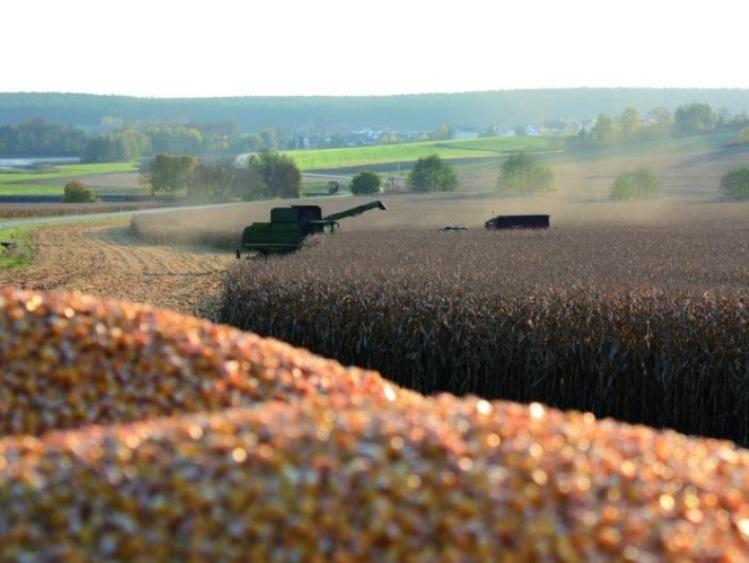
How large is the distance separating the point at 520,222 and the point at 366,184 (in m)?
50.5

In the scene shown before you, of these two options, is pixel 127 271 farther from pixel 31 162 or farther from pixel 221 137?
pixel 221 137

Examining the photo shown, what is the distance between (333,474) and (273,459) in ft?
0.68

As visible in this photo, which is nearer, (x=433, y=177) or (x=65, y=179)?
(x=433, y=177)

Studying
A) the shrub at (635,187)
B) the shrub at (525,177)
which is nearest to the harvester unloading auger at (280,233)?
the shrub at (635,187)

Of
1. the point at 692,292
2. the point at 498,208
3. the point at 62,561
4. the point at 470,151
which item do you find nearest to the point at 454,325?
the point at 692,292

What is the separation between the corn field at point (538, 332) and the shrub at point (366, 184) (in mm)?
70308

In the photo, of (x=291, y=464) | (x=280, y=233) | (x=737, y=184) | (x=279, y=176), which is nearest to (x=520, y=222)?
(x=280, y=233)

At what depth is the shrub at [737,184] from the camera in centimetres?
6819

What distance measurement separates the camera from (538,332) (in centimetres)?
1220

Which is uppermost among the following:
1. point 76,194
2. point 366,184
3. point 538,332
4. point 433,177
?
point 538,332

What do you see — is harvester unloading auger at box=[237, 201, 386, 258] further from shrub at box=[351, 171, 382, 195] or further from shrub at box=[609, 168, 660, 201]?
shrub at box=[351, 171, 382, 195]

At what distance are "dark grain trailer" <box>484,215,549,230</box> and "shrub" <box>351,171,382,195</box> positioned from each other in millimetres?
50157

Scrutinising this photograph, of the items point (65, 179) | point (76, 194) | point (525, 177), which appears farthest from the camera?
point (65, 179)

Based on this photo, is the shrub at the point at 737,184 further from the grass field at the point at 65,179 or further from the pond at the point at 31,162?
the pond at the point at 31,162
